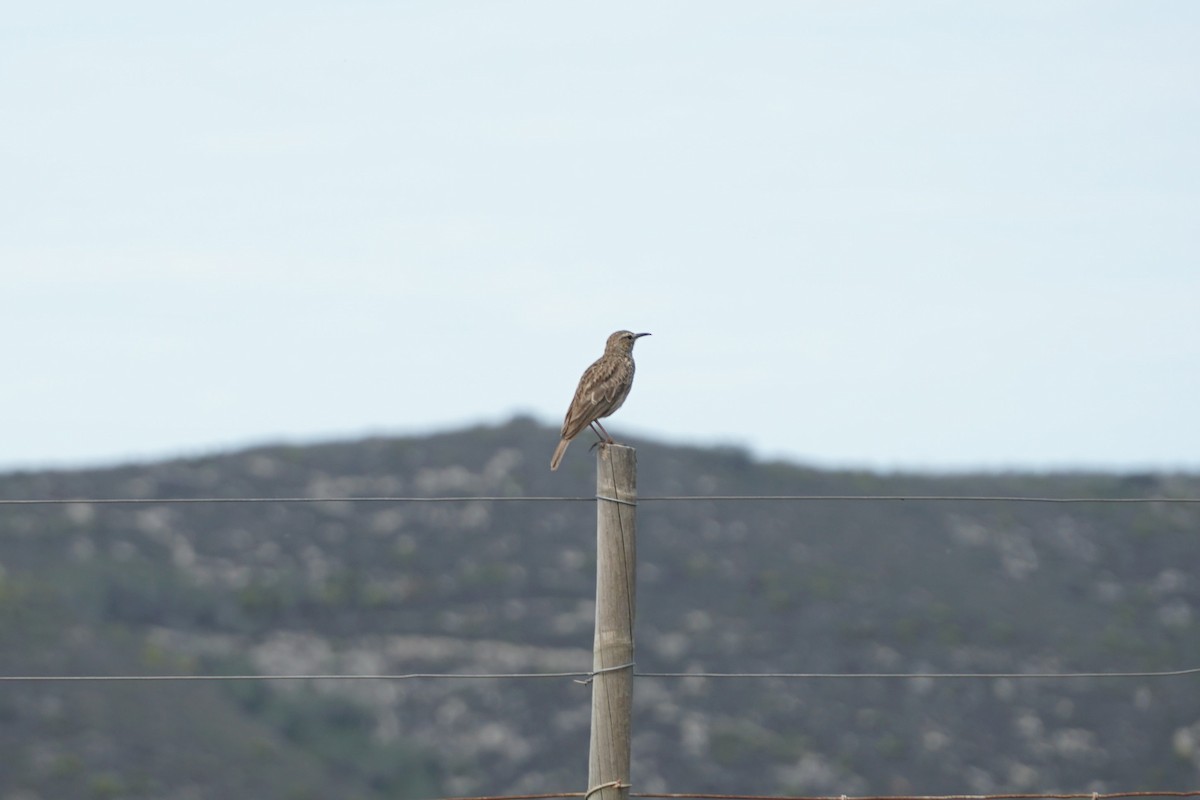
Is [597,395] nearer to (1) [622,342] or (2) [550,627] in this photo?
(1) [622,342]

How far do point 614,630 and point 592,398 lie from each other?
13.0ft

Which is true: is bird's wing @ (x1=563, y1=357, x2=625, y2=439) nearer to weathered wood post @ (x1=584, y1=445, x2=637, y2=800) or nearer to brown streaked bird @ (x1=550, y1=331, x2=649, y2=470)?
brown streaked bird @ (x1=550, y1=331, x2=649, y2=470)

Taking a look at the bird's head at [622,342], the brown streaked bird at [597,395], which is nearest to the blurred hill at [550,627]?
the bird's head at [622,342]

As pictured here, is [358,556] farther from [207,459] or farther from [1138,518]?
[1138,518]

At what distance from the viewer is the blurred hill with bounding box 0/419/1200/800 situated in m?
40.7

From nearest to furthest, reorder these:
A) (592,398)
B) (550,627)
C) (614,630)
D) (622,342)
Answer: (614,630) → (592,398) → (622,342) → (550,627)

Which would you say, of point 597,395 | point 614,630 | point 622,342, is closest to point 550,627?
point 622,342

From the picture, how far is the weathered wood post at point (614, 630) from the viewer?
5934 mm

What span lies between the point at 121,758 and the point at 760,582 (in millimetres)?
22590

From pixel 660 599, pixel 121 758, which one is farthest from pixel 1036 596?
pixel 121 758

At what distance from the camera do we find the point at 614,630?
5.94 meters

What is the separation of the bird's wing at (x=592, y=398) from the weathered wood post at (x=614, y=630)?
3.70m

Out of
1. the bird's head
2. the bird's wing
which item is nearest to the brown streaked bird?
the bird's wing

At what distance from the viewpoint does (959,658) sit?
48.1 m
